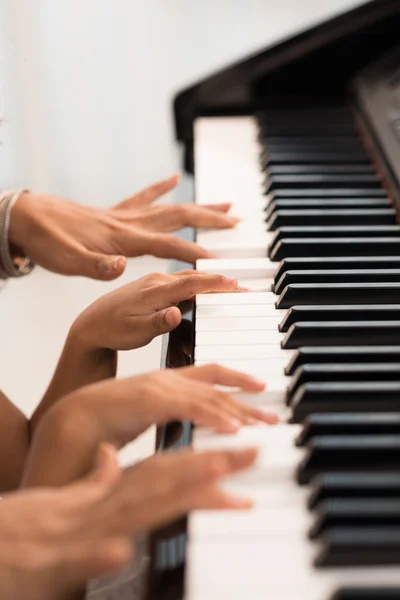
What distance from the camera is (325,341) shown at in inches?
31.2

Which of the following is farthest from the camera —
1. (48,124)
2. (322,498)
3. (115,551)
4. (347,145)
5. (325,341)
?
(48,124)

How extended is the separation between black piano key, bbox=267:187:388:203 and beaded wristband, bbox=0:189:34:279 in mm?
418

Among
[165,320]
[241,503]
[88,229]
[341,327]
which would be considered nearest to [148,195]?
[88,229]

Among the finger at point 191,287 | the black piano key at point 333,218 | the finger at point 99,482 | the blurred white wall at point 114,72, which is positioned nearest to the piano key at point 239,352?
the finger at point 191,287

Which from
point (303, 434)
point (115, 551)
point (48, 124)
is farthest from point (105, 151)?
point (115, 551)

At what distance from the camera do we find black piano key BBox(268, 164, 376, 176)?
4.02 feet

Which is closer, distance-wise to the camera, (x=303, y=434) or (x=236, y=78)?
(x=303, y=434)

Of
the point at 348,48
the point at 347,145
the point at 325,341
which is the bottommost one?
the point at 325,341

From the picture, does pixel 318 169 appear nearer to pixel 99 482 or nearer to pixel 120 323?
pixel 120 323

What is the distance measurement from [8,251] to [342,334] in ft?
2.02

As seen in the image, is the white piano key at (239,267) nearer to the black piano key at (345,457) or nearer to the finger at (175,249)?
the finger at (175,249)

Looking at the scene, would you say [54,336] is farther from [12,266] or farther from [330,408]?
[330,408]

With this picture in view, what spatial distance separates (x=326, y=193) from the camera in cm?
117

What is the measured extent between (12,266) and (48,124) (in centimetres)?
101
